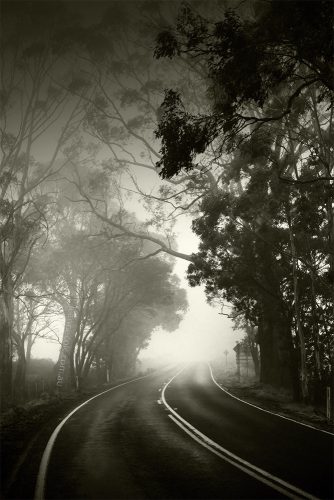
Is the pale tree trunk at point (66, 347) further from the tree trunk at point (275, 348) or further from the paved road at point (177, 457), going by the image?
the paved road at point (177, 457)

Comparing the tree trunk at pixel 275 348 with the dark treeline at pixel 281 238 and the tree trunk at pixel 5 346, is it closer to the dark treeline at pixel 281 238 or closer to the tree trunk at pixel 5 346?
the dark treeline at pixel 281 238

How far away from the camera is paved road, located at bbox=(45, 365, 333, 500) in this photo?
657cm

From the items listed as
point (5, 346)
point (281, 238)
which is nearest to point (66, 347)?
point (5, 346)

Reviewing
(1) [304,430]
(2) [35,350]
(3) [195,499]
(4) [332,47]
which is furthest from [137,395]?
(2) [35,350]

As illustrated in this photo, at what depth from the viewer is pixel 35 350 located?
3738 inches

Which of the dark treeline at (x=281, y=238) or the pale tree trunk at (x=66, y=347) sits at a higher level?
the dark treeline at (x=281, y=238)

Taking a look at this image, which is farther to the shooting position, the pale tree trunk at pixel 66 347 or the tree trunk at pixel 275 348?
the pale tree trunk at pixel 66 347

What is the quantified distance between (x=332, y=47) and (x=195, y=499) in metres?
8.08

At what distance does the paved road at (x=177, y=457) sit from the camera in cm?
657

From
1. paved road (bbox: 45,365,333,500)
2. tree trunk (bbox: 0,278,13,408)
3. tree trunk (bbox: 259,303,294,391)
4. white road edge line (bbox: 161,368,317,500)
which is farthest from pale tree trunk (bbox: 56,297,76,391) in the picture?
white road edge line (bbox: 161,368,317,500)

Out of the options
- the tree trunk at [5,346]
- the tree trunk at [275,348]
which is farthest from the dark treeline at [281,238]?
the tree trunk at [5,346]

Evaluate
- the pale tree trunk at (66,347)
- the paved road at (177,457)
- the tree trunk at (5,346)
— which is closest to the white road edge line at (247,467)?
the paved road at (177,457)

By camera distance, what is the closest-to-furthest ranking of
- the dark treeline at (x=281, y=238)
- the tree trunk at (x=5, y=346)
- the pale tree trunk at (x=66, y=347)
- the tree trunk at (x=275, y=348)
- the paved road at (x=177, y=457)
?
1. the paved road at (x=177, y=457)
2. the dark treeline at (x=281, y=238)
3. the tree trunk at (x=275, y=348)
4. the tree trunk at (x=5, y=346)
5. the pale tree trunk at (x=66, y=347)

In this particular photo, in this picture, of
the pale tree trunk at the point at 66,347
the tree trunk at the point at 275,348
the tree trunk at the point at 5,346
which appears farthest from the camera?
the pale tree trunk at the point at 66,347
